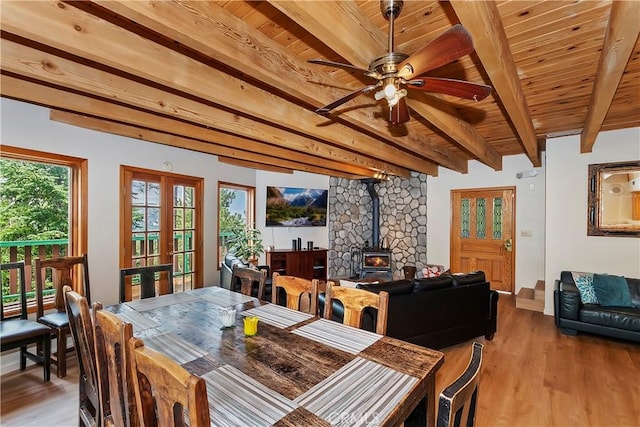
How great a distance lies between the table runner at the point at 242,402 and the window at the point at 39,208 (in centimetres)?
332

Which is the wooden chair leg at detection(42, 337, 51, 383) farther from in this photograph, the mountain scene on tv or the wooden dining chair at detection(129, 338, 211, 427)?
the mountain scene on tv

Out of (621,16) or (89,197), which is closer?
(621,16)

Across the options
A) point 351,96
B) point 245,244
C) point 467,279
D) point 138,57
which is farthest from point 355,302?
point 245,244

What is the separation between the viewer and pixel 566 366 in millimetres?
2881

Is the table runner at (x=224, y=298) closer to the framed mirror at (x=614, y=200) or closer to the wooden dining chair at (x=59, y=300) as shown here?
the wooden dining chair at (x=59, y=300)

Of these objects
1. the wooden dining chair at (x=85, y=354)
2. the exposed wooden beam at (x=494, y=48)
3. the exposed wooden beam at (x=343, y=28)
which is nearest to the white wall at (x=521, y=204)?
the exposed wooden beam at (x=494, y=48)

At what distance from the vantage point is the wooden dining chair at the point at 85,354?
1.47m

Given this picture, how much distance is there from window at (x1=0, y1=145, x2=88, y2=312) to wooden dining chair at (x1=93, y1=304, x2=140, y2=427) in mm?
2784

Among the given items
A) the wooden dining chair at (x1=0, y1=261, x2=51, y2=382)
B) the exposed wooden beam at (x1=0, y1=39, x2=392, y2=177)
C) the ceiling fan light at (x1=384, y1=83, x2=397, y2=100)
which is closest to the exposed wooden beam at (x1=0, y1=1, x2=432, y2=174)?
the exposed wooden beam at (x1=0, y1=39, x2=392, y2=177)

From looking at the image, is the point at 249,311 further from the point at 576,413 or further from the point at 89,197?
the point at 89,197

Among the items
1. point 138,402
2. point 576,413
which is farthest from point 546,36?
point 138,402

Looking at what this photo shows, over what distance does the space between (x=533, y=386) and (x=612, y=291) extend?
1.93 metres

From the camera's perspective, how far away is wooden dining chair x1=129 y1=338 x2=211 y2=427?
716 millimetres

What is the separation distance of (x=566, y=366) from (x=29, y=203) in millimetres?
5846
